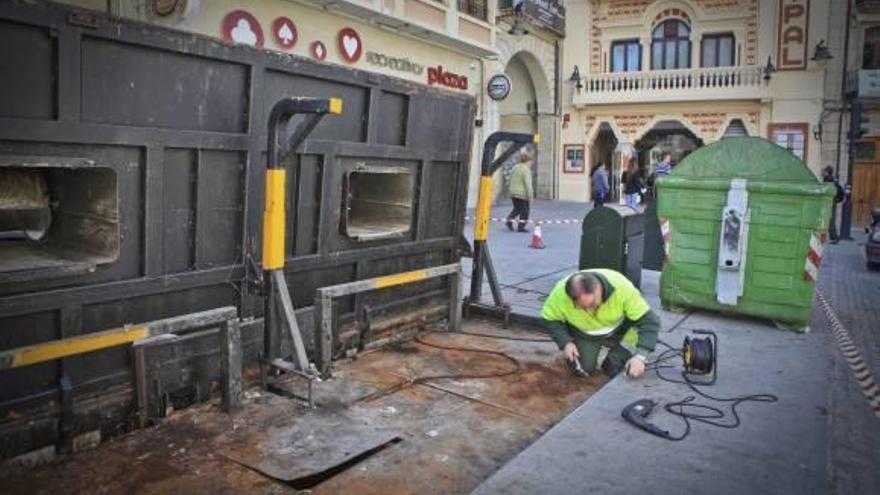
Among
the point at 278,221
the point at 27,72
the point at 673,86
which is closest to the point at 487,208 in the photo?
the point at 278,221

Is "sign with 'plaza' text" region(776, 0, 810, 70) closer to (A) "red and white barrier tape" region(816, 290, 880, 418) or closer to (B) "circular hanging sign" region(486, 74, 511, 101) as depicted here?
(B) "circular hanging sign" region(486, 74, 511, 101)

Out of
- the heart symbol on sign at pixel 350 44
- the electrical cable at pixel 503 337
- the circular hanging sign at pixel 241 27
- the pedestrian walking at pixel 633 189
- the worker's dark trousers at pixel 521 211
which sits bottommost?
the electrical cable at pixel 503 337

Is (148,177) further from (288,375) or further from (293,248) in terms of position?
(288,375)

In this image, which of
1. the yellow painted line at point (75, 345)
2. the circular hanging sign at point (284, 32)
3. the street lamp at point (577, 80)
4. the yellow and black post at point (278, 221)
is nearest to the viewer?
the yellow painted line at point (75, 345)

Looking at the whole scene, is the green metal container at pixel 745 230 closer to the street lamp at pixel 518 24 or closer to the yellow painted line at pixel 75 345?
the yellow painted line at pixel 75 345

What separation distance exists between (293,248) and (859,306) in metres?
7.05

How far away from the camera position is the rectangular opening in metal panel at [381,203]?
5930 millimetres

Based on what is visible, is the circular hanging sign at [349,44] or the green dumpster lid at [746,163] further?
the circular hanging sign at [349,44]

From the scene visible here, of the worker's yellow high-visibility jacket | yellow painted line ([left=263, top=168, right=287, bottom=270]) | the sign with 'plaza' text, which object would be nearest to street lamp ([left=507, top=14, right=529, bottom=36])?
the sign with 'plaza' text

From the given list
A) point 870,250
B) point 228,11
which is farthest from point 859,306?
point 228,11

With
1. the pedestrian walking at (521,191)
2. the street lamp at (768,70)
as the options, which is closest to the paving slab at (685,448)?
the pedestrian walking at (521,191)

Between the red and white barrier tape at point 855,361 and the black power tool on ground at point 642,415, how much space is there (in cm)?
158

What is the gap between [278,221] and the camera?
14.4ft

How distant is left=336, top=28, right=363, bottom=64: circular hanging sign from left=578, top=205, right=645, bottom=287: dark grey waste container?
866 cm
